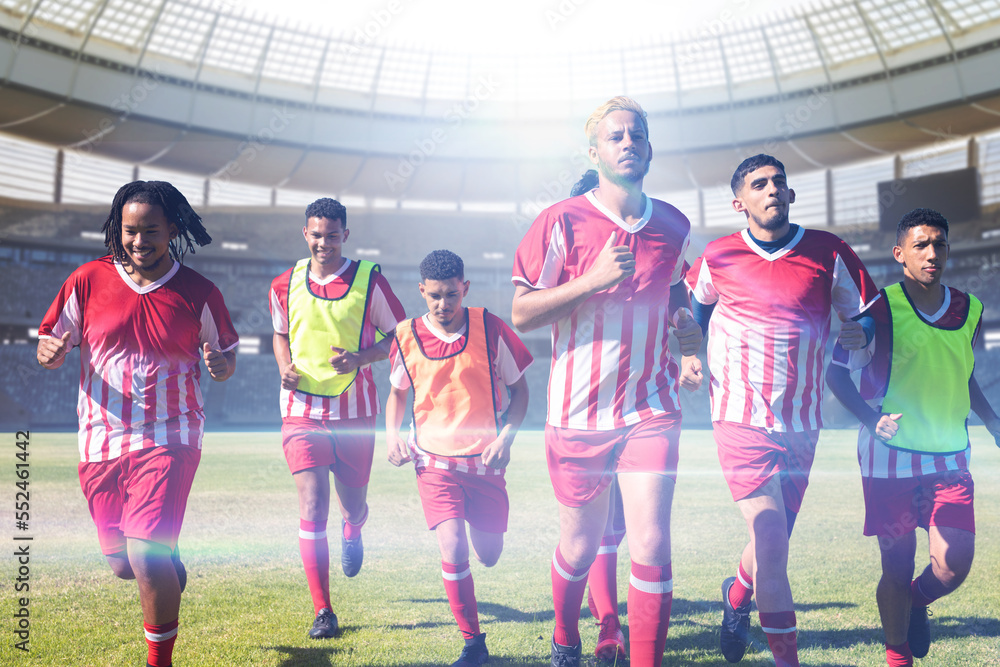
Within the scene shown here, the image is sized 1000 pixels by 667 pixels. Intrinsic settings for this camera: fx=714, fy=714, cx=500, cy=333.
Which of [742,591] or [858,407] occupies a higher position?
[858,407]

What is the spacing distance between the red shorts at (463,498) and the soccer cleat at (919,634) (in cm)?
216

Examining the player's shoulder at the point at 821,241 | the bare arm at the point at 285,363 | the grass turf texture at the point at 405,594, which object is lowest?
the grass turf texture at the point at 405,594

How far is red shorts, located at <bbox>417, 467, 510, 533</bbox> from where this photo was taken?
13.0 ft

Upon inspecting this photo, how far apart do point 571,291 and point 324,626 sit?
7.87 ft

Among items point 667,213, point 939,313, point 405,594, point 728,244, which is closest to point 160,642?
point 405,594

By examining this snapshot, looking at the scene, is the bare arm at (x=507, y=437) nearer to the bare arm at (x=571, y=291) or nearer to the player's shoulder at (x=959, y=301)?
the bare arm at (x=571, y=291)

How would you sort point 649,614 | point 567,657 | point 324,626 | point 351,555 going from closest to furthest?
point 649,614, point 567,657, point 324,626, point 351,555

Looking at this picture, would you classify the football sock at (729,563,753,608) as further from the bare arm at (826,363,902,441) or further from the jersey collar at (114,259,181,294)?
the jersey collar at (114,259,181,294)

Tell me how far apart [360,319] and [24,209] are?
4047 centimetres

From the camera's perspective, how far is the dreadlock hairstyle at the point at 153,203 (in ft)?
11.0

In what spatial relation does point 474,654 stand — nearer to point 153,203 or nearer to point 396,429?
point 396,429

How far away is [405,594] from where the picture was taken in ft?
15.9

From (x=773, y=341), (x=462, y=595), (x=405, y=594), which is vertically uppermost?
(x=773, y=341)

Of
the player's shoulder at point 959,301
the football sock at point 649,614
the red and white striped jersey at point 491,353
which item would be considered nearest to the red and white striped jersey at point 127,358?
the red and white striped jersey at point 491,353
